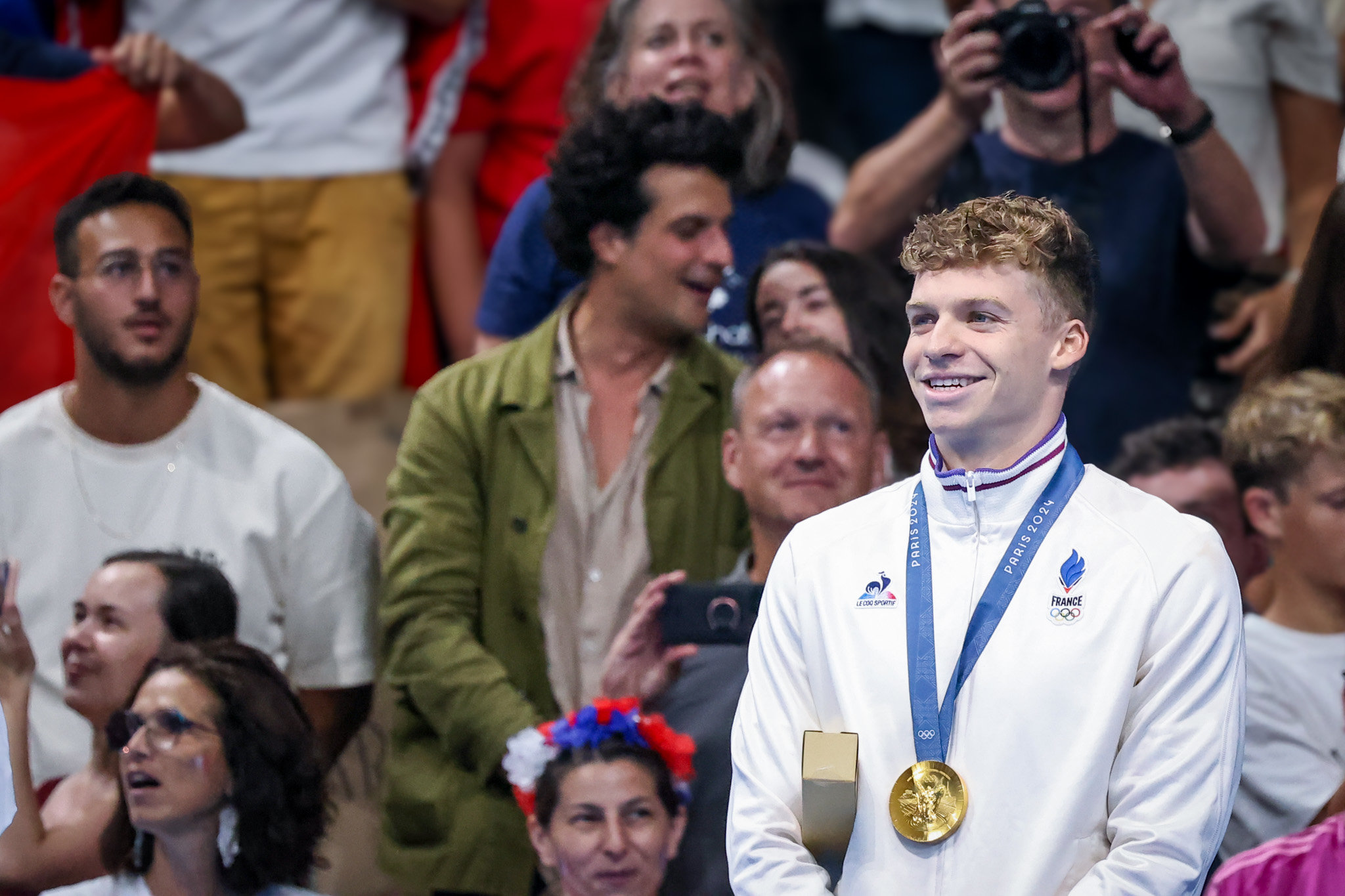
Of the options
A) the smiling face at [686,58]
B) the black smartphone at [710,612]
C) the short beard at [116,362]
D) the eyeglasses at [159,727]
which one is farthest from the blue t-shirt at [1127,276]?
the eyeglasses at [159,727]

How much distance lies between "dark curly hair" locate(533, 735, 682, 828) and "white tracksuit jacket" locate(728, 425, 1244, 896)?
0.67 metres

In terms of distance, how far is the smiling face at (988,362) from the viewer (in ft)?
8.21

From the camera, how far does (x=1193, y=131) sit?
146 inches

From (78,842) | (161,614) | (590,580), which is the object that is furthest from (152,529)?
(590,580)

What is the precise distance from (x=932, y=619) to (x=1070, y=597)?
191mm

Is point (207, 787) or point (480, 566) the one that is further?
point (480, 566)

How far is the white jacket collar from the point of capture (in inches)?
99.0

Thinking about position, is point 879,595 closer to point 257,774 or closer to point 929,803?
point 929,803

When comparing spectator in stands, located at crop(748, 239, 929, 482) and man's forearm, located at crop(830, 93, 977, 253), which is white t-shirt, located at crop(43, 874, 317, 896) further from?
man's forearm, located at crop(830, 93, 977, 253)

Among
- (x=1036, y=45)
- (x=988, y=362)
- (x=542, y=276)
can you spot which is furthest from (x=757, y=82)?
(x=988, y=362)

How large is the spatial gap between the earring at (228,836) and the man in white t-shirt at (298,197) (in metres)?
Answer: 1.53

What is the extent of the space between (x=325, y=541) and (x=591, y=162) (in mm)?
993

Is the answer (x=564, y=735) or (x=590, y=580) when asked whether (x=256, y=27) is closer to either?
(x=590, y=580)

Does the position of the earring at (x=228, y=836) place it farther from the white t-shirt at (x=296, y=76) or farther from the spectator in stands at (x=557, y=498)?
the white t-shirt at (x=296, y=76)
